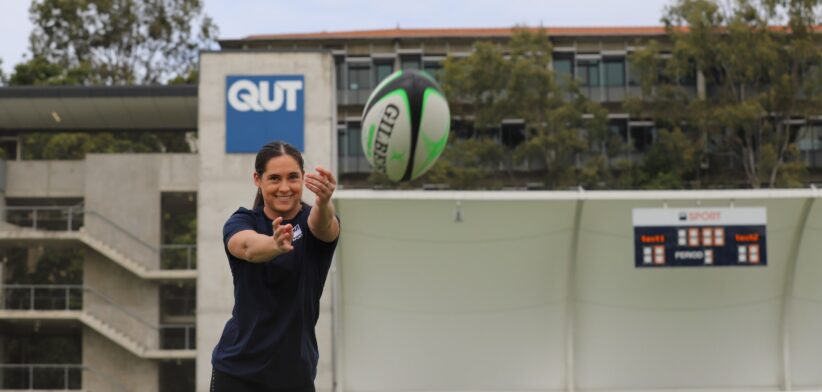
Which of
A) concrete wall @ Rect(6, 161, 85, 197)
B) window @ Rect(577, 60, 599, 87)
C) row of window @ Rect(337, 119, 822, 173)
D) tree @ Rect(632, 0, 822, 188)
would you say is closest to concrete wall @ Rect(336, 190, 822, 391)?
concrete wall @ Rect(6, 161, 85, 197)

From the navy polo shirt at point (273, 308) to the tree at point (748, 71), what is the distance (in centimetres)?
3975

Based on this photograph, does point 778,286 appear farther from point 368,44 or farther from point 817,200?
point 368,44

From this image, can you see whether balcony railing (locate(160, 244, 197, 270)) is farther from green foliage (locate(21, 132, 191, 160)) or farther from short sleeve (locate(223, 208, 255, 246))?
short sleeve (locate(223, 208, 255, 246))

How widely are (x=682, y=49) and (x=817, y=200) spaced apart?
24.0 metres

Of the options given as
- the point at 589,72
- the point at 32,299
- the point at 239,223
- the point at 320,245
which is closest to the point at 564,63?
the point at 589,72

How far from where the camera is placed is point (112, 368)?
109 ft

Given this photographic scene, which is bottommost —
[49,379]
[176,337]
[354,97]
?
[49,379]

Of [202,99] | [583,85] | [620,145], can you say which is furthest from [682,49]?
[202,99]

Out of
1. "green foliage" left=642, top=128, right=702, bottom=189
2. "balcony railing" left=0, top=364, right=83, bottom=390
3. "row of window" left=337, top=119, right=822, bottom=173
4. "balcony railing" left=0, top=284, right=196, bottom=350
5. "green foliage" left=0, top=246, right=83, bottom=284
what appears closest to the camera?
"balcony railing" left=0, top=364, right=83, bottom=390

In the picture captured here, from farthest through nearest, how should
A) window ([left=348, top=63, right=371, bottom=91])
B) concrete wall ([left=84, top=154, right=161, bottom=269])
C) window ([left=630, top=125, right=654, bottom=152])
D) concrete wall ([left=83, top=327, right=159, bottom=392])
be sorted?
window ([left=348, top=63, right=371, bottom=91]) → window ([left=630, top=125, right=654, bottom=152]) → concrete wall ([left=84, top=154, right=161, bottom=269]) → concrete wall ([left=83, top=327, right=159, bottom=392])

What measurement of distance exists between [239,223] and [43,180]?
31191mm

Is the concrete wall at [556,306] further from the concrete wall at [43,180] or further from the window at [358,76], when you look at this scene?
the window at [358,76]

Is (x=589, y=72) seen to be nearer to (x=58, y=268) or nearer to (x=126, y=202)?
(x=58, y=268)

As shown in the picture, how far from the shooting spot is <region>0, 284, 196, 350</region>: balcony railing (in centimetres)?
3216
